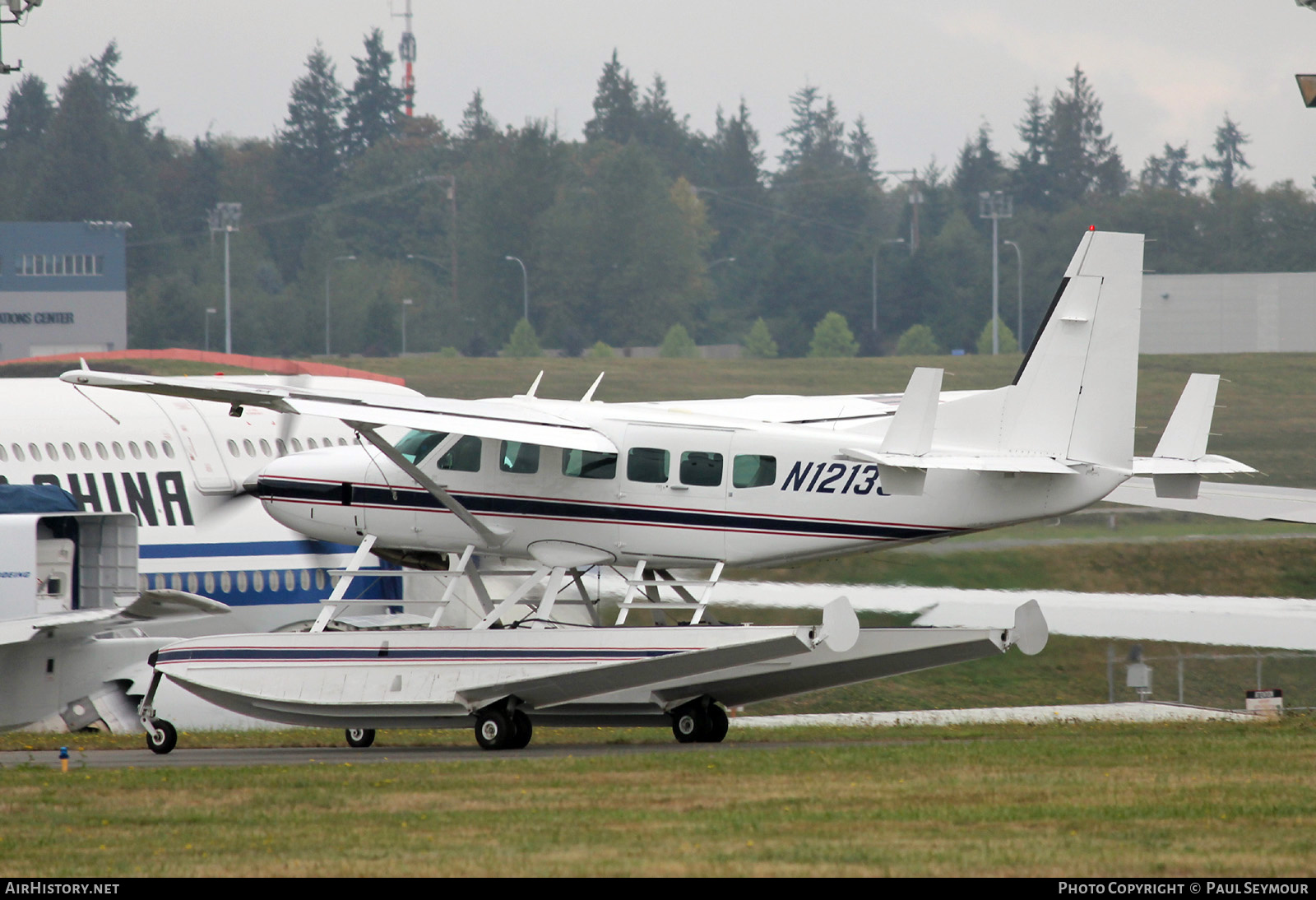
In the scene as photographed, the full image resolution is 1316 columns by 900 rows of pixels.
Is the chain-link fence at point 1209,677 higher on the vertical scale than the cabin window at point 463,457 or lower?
lower

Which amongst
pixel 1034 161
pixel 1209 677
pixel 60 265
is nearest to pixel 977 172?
pixel 1034 161

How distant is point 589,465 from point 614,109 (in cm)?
14500

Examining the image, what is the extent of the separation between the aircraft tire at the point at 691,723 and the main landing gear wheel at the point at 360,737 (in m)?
3.75

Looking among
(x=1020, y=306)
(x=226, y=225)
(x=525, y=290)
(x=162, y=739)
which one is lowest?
(x=162, y=739)

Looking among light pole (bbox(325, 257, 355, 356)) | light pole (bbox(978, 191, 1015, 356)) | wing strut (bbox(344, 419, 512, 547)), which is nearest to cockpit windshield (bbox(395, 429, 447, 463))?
wing strut (bbox(344, 419, 512, 547))

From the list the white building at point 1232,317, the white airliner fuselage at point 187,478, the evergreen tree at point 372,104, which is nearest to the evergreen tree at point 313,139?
the evergreen tree at point 372,104

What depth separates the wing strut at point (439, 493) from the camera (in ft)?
67.3

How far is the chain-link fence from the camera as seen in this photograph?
31641mm

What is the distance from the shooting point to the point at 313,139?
14925 centimetres

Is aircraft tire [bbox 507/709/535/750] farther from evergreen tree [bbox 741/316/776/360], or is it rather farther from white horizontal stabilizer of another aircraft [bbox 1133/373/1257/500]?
Result: evergreen tree [bbox 741/316/776/360]

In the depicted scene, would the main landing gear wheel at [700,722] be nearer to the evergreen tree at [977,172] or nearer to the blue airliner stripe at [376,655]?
the blue airliner stripe at [376,655]

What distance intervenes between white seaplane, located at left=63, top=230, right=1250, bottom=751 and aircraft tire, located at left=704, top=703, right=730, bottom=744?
27 millimetres

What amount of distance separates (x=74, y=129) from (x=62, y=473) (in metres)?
106

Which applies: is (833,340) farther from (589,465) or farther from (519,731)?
(519,731)
